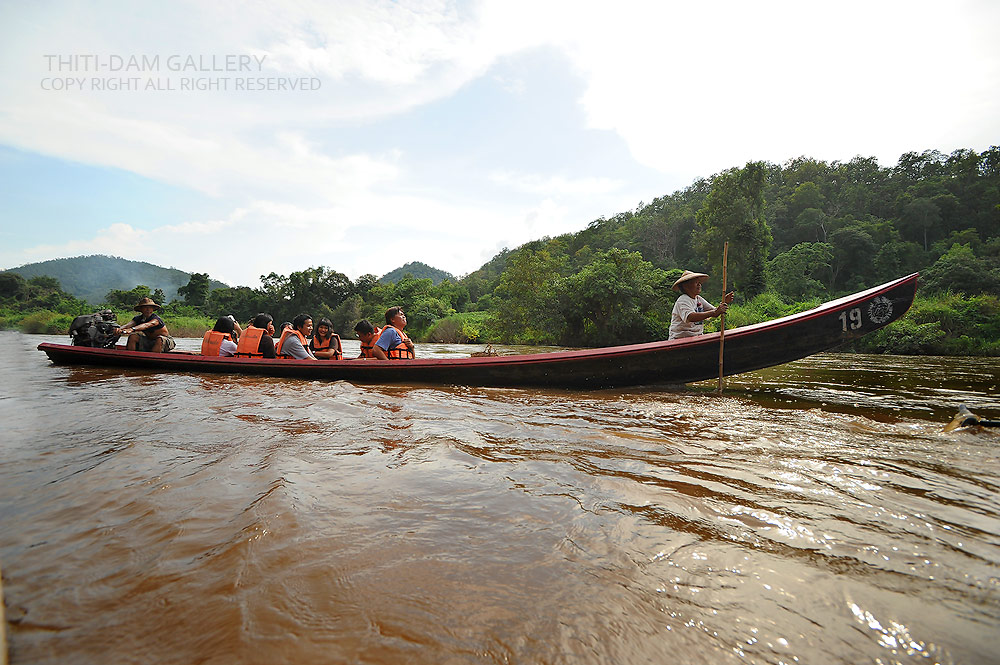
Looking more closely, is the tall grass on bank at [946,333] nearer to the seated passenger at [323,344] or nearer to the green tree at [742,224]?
the green tree at [742,224]

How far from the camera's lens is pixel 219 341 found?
788 centimetres

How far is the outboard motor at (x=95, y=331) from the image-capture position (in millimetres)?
8695

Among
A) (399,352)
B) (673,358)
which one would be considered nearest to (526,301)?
(399,352)

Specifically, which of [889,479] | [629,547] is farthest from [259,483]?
[889,479]

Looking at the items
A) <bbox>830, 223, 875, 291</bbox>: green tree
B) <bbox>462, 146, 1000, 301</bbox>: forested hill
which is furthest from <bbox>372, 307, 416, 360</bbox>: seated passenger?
<bbox>830, 223, 875, 291</bbox>: green tree

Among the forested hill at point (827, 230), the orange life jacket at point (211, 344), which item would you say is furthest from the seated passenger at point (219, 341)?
the forested hill at point (827, 230)

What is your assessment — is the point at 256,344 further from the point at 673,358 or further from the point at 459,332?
the point at 459,332

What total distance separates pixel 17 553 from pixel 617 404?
14.3 ft

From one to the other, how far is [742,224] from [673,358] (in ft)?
87.7

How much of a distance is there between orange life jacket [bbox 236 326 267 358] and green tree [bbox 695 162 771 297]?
90.4 ft

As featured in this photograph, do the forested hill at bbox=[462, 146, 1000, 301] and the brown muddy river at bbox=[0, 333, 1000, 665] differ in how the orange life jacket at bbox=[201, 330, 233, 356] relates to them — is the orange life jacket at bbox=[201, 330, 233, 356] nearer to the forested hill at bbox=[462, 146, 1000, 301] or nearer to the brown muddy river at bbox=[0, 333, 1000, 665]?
the brown muddy river at bbox=[0, 333, 1000, 665]

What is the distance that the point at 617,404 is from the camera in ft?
15.8

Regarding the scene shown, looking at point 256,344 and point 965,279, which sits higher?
point 965,279

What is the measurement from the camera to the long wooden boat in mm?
5332
